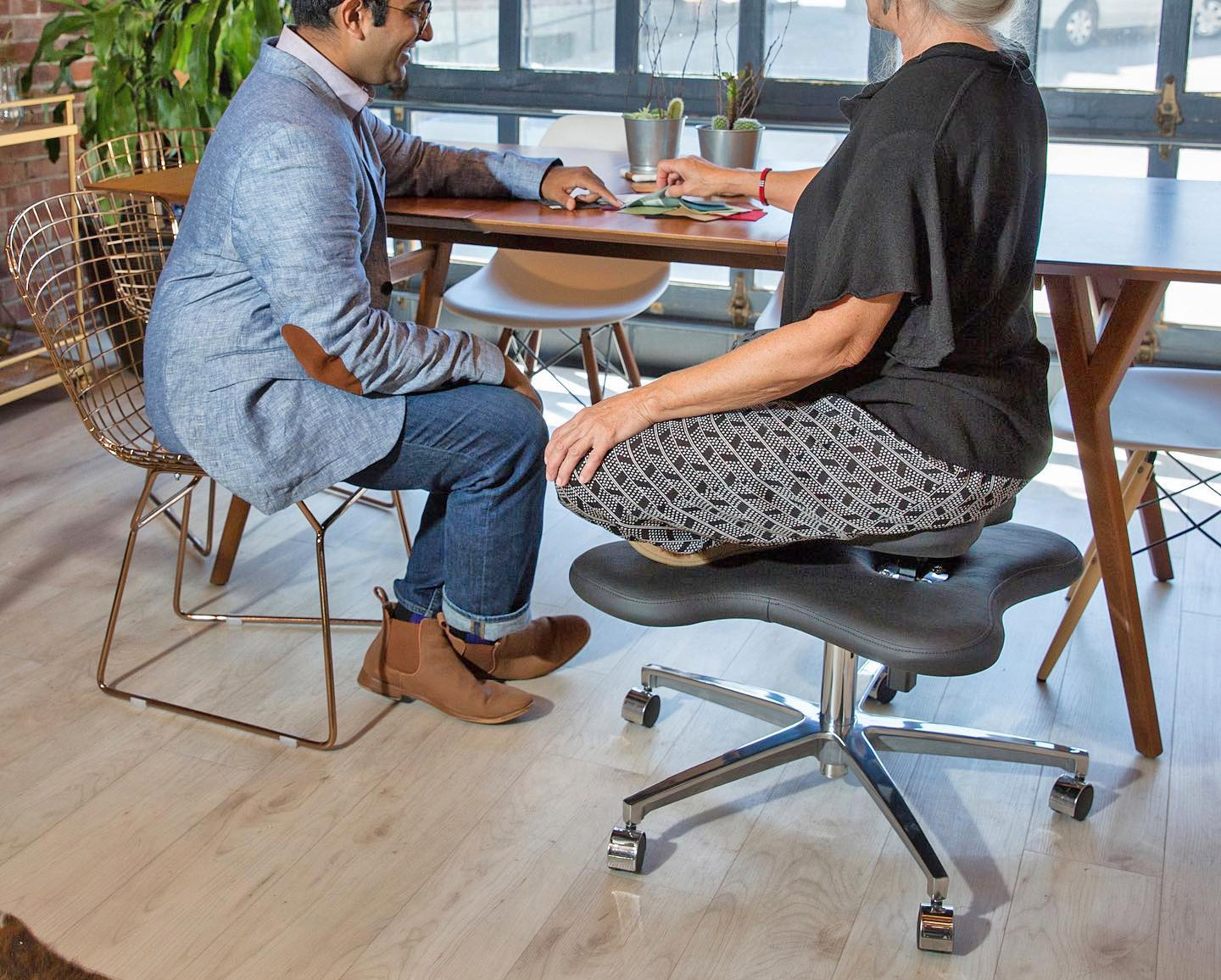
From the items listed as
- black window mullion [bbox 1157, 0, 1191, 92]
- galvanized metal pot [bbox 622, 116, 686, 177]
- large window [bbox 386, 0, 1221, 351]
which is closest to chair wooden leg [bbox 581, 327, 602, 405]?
large window [bbox 386, 0, 1221, 351]

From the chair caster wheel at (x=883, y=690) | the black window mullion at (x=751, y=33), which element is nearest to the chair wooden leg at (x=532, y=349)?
the black window mullion at (x=751, y=33)

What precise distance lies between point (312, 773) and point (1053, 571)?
3.75 feet

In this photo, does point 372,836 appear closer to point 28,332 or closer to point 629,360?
point 629,360

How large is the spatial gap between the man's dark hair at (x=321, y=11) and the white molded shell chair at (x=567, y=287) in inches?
41.4

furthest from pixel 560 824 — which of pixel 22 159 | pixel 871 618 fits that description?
pixel 22 159

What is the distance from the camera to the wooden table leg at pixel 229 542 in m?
A: 2.66

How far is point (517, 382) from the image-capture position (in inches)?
85.7

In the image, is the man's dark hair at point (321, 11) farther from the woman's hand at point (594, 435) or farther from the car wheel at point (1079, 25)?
the car wheel at point (1079, 25)

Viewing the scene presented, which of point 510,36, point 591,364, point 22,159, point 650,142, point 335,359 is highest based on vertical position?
point 510,36

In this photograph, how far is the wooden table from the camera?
75.5 inches

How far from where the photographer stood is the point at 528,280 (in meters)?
3.25

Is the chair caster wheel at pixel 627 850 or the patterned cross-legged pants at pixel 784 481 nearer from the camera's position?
the patterned cross-legged pants at pixel 784 481

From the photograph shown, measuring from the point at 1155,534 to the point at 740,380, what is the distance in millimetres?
1389

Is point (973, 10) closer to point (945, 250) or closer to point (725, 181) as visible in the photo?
point (945, 250)
